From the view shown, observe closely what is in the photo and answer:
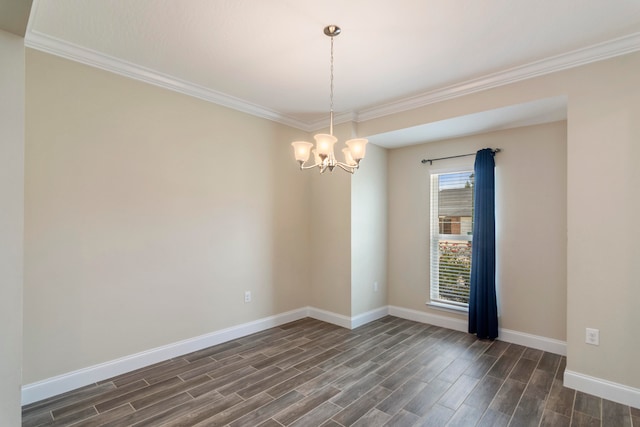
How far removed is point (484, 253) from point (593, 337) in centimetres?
128

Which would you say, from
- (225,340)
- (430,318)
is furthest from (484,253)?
(225,340)

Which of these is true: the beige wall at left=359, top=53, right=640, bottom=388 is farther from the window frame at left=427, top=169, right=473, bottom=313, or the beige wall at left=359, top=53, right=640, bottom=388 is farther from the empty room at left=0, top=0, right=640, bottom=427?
the window frame at left=427, top=169, right=473, bottom=313

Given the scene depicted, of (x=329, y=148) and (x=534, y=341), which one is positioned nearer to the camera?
(x=329, y=148)

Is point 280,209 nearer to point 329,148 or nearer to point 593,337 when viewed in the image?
point 329,148

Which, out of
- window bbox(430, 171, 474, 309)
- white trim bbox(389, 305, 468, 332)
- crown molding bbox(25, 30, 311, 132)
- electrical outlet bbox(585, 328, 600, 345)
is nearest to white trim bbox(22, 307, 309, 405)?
white trim bbox(389, 305, 468, 332)

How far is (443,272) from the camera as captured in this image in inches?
166

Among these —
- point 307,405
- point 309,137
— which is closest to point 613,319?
point 307,405

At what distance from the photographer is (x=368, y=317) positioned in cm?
432

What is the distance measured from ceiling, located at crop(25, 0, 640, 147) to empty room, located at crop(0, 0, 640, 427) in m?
0.02

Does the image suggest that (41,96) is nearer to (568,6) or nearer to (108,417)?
(108,417)

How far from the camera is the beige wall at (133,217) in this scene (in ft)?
8.04

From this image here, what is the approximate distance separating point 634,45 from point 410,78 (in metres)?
1.67

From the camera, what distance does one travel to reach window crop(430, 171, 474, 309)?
4.05m

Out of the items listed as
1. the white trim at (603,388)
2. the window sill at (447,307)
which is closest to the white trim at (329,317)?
the window sill at (447,307)
